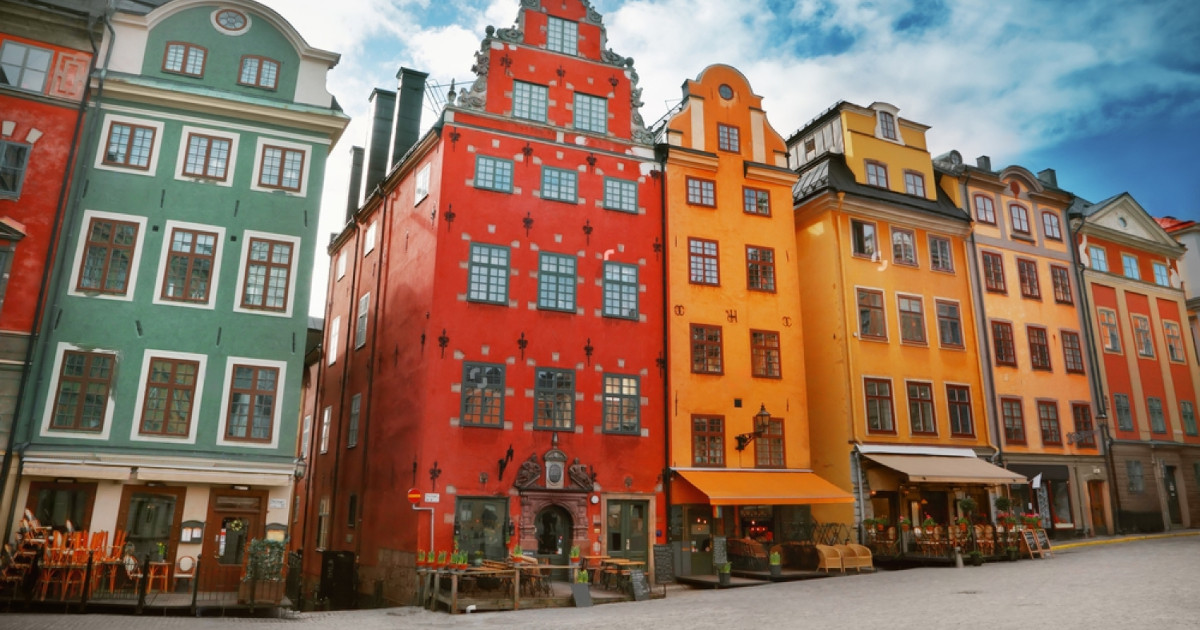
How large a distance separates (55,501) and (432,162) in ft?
43.4

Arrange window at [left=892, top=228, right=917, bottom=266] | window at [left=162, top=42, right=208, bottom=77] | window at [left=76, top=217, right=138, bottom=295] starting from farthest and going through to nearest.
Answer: window at [left=892, top=228, right=917, bottom=266] < window at [left=162, top=42, right=208, bottom=77] < window at [left=76, top=217, right=138, bottom=295]

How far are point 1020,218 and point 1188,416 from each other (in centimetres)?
1266

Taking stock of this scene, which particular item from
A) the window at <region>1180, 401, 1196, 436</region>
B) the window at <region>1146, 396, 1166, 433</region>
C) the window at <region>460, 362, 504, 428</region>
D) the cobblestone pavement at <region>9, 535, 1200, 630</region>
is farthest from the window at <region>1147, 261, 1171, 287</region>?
the window at <region>460, 362, 504, 428</region>

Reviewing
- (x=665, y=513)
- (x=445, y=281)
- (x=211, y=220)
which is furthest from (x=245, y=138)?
(x=665, y=513)

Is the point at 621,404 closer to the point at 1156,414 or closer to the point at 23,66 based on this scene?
the point at 23,66

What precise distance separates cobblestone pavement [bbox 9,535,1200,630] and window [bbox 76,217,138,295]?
26.6 ft

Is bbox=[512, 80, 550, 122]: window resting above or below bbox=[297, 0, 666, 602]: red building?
above

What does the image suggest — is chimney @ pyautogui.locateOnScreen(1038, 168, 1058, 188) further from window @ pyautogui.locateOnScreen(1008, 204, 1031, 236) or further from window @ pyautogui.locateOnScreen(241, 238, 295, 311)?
window @ pyautogui.locateOnScreen(241, 238, 295, 311)

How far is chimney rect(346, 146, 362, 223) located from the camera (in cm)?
3366

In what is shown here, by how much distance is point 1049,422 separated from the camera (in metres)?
31.3

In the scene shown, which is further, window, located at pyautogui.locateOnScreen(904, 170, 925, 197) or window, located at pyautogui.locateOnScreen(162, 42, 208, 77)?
window, located at pyautogui.locateOnScreen(904, 170, 925, 197)

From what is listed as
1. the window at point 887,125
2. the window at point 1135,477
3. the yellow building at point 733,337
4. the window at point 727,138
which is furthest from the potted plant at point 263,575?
the window at point 1135,477

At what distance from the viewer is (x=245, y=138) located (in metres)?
21.6

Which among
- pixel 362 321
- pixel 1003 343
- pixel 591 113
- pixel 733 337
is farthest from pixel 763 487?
pixel 362 321
